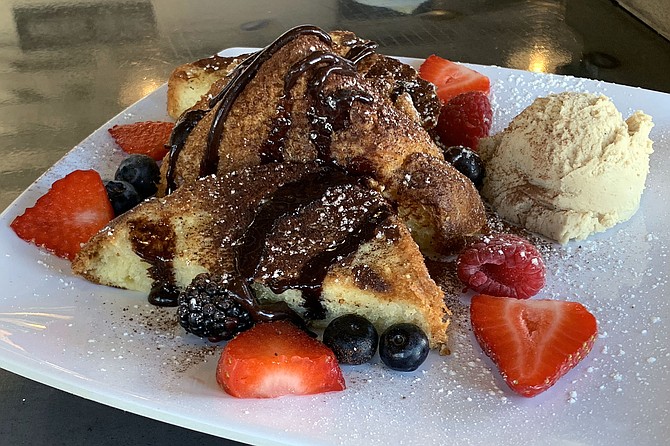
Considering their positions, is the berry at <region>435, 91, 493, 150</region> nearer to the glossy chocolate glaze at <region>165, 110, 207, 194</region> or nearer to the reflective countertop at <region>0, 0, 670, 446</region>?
the glossy chocolate glaze at <region>165, 110, 207, 194</region>

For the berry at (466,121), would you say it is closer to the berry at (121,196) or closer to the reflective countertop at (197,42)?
the berry at (121,196)

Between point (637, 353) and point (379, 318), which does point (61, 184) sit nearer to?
point (379, 318)

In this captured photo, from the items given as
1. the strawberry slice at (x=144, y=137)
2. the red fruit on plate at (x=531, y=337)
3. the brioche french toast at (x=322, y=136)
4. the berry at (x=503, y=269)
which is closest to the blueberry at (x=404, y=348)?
the red fruit on plate at (x=531, y=337)

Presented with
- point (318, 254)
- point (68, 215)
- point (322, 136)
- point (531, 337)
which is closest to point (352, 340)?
point (318, 254)

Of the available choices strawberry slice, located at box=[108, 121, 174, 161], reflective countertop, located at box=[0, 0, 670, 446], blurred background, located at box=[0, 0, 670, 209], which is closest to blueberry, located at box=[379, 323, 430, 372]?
strawberry slice, located at box=[108, 121, 174, 161]

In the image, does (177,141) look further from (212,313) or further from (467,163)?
(467,163)

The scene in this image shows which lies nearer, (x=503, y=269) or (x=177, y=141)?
(x=503, y=269)
